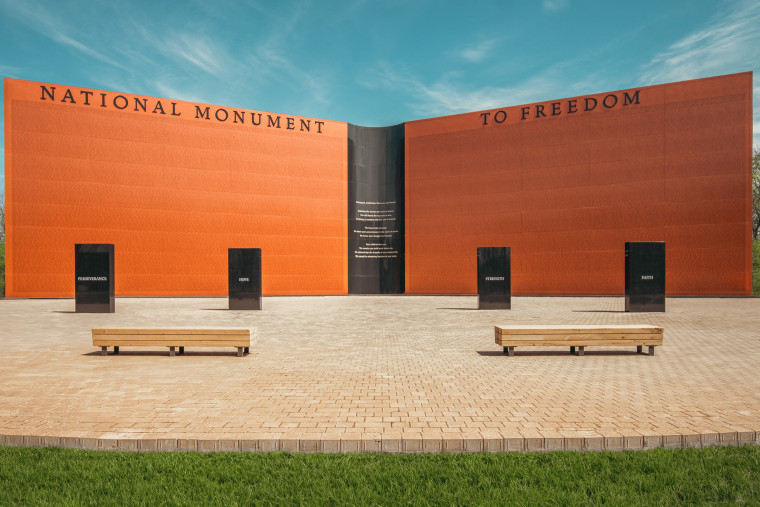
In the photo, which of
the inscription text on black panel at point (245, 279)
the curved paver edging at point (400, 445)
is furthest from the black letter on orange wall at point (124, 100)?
the curved paver edging at point (400, 445)

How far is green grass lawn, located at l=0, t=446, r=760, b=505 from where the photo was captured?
3486 mm

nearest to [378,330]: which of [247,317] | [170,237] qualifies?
[247,317]

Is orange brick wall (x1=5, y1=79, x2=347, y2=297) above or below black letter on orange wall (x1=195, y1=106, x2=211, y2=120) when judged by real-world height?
below

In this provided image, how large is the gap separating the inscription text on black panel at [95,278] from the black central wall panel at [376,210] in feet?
49.8

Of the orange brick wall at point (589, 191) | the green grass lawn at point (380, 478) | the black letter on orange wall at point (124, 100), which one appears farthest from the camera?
the black letter on orange wall at point (124, 100)

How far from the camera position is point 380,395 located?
20.0ft

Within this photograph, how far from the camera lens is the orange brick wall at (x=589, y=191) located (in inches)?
975

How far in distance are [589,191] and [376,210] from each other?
41.6ft

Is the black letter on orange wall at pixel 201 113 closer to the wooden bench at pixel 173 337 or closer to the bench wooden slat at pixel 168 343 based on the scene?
the wooden bench at pixel 173 337

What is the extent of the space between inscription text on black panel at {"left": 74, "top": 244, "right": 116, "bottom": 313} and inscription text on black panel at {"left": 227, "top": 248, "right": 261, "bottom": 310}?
14.3 ft

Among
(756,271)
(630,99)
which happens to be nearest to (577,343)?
(630,99)

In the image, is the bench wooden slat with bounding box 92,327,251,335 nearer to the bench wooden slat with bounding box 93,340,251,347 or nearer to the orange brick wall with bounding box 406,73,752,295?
the bench wooden slat with bounding box 93,340,251,347

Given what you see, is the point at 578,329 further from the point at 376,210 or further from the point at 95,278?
the point at 376,210

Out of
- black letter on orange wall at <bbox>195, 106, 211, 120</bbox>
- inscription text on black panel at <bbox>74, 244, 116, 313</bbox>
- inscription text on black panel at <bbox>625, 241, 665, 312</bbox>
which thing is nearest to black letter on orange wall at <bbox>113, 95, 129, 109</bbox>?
black letter on orange wall at <bbox>195, 106, 211, 120</bbox>
